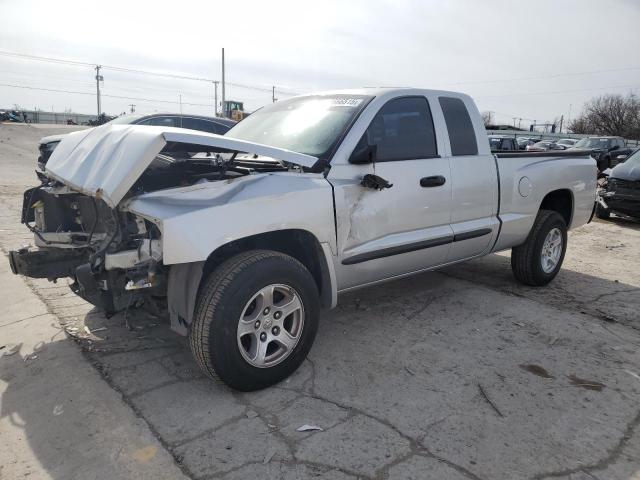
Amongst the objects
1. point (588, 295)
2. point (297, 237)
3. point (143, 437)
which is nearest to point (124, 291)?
point (143, 437)

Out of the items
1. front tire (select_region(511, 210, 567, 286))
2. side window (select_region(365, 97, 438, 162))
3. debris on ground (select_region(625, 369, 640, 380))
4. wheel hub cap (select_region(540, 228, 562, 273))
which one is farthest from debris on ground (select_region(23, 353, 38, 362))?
wheel hub cap (select_region(540, 228, 562, 273))

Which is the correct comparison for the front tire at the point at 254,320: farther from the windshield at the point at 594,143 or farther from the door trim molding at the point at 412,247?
the windshield at the point at 594,143

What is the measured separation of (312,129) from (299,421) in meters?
2.13

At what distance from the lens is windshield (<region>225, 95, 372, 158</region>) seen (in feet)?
12.2

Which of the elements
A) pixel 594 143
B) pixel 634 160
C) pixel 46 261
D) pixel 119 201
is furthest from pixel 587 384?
pixel 594 143

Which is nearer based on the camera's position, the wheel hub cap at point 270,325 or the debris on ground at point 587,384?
the wheel hub cap at point 270,325

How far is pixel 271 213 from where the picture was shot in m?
3.08

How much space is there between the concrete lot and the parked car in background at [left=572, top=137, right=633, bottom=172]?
21.5 m

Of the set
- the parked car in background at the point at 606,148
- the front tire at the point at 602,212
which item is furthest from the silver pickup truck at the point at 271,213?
the parked car in background at the point at 606,148

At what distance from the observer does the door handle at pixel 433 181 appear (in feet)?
13.0

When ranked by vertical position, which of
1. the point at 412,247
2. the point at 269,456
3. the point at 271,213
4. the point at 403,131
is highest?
the point at 403,131

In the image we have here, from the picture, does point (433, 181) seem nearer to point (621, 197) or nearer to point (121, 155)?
point (121, 155)

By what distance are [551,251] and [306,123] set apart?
3.27 metres

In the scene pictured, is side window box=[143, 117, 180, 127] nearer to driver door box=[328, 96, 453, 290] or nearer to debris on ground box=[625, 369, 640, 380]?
driver door box=[328, 96, 453, 290]
